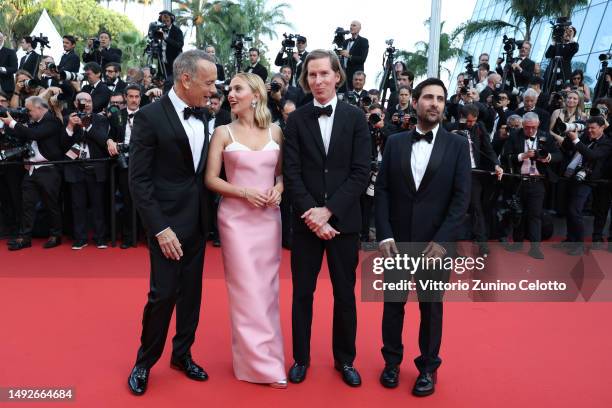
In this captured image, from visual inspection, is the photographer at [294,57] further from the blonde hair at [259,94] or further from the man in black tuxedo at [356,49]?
the blonde hair at [259,94]

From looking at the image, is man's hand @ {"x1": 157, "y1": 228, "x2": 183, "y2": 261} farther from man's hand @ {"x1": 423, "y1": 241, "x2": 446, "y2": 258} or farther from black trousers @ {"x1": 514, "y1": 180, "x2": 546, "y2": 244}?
black trousers @ {"x1": 514, "y1": 180, "x2": 546, "y2": 244}

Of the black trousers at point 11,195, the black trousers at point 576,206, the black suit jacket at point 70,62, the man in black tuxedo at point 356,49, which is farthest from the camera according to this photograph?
the man in black tuxedo at point 356,49

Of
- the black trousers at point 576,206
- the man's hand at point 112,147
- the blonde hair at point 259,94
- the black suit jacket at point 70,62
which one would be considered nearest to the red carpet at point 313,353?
the blonde hair at point 259,94

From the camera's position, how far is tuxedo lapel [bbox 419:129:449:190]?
288 cm

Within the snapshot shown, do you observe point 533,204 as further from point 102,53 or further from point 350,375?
point 102,53

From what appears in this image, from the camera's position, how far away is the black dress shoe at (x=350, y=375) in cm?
297

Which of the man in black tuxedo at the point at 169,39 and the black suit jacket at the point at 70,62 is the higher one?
the man in black tuxedo at the point at 169,39

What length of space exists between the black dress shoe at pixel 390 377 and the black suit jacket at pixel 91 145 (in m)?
4.32

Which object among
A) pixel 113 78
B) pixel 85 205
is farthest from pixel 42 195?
pixel 113 78

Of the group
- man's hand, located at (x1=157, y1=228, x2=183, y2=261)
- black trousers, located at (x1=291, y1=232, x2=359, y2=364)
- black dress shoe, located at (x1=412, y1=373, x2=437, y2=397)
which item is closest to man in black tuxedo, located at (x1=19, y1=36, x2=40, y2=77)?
man's hand, located at (x1=157, y1=228, x2=183, y2=261)

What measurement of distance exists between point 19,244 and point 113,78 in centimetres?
279

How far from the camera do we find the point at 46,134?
6.03 metres

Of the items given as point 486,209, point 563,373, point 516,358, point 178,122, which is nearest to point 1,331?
point 178,122

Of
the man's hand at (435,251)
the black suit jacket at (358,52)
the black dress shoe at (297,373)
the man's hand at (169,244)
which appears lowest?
the black dress shoe at (297,373)
